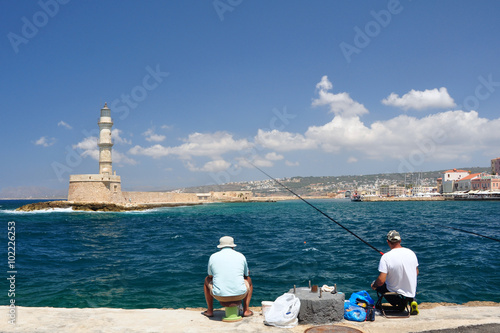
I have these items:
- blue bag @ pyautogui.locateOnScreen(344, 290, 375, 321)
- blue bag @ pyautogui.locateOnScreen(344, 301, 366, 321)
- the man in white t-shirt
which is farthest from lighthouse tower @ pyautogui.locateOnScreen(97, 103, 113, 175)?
the man in white t-shirt

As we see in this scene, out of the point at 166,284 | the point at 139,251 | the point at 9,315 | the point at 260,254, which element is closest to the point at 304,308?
the point at 9,315

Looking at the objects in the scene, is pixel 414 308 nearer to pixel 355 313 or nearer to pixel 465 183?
pixel 355 313

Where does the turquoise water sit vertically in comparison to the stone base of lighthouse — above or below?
below

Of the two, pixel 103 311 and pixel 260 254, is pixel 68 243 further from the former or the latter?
pixel 103 311

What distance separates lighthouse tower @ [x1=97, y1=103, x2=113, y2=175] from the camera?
51875mm

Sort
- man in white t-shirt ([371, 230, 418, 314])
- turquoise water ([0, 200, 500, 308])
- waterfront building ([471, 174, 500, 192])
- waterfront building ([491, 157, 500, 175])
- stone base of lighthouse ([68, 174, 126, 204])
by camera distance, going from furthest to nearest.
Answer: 1. waterfront building ([491, 157, 500, 175])
2. waterfront building ([471, 174, 500, 192])
3. stone base of lighthouse ([68, 174, 126, 204])
4. turquoise water ([0, 200, 500, 308])
5. man in white t-shirt ([371, 230, 418, 314])

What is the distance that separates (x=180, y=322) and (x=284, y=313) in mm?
1337

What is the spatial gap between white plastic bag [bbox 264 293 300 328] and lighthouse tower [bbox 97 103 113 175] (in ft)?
167

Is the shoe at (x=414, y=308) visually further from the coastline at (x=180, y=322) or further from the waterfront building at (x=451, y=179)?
the waterfront building at (x=451, y=179)

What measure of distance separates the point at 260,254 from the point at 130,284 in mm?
5418

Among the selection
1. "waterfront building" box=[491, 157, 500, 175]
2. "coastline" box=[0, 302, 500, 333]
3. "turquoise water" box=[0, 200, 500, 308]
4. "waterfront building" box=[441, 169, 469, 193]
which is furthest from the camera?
"waterfront building" box=[441, 169, 469, 193]

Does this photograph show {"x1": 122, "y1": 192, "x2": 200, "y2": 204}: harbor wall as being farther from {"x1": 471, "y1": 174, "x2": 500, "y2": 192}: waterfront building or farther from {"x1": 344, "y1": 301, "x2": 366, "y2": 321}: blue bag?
{"x1": 471, "y1": 174, "x2": 500, "y2": 192}: waterfront building

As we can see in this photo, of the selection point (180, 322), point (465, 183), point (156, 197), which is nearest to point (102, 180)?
point (156, 197)

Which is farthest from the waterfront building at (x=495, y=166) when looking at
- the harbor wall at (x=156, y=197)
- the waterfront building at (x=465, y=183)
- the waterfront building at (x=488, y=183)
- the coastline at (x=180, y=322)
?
the coastline at (x=180, y=322)
